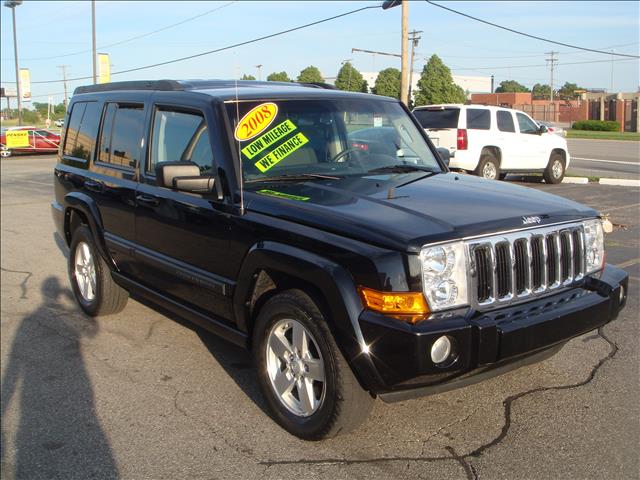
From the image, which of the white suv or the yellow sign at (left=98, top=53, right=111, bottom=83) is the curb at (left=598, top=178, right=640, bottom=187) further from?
the yellow sign at (left=98, top=53, right=111, bottom=83)

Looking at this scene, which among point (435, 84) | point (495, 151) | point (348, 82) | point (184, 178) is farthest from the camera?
point (435, 84)

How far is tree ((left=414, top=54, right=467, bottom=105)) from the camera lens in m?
55.0

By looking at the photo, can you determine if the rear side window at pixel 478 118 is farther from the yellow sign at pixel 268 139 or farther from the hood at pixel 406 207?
the yellow sign at pixel 268 139

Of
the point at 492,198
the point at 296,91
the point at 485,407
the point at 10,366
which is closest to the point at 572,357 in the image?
the point at 485,407

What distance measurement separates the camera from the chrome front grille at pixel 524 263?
3.24 metres

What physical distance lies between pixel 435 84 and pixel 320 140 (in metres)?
53.0

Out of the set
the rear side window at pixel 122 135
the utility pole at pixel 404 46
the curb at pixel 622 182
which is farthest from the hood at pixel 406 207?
the utility pole at pixel 404 46

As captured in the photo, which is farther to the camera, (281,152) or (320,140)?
(320,140)

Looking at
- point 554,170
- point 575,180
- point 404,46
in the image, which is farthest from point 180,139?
point 404,46

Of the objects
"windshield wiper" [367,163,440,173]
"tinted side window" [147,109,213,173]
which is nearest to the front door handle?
"tinted side window" [147,109,213,173]

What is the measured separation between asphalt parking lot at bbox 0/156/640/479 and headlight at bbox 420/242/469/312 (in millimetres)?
847

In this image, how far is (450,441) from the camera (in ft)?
11.5

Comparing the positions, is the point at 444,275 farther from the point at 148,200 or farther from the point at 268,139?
the point at 148,200

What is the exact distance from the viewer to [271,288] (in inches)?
148
